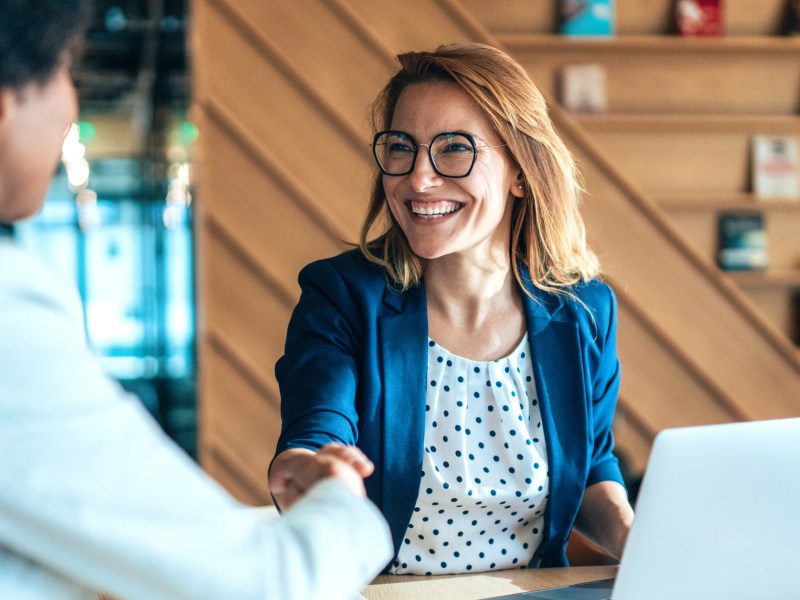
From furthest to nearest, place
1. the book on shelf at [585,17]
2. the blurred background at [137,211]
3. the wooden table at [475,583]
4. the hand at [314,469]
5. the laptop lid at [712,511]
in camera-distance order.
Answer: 1. the blurred background at [137,211]
2. the book on shelf at [585,17]
3. the wooden table at [475,583]
4. the laptop lid at [712,511]
5. the hand at [314,469]

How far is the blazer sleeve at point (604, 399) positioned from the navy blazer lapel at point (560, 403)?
0.06 meters

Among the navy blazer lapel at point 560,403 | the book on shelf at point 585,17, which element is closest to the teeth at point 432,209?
the navy blazer lapel at point 560,403

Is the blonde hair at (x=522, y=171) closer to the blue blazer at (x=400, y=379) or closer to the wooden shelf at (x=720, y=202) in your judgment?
the blue blazer at (x=400, y=379)

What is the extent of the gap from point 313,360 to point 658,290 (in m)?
2.42

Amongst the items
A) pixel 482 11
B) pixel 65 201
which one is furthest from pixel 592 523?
pixel 65 201

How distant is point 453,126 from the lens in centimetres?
172

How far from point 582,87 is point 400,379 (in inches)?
103

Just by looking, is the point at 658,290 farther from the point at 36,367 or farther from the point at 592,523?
the point at 36,367

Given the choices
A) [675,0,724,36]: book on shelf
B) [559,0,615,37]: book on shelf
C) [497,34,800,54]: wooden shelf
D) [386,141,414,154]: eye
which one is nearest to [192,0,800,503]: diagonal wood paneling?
[497,34,800,54]: wooden shelf

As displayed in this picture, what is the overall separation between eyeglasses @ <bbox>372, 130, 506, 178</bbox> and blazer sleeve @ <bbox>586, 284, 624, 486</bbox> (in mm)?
394

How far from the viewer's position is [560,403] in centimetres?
170

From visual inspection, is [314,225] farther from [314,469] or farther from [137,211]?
[314,469]

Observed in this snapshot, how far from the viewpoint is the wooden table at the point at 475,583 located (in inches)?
53.6

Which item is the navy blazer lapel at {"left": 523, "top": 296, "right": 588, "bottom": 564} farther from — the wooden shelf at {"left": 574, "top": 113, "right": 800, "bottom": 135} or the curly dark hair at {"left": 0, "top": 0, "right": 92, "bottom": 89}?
the wooden shelf at {"left": 574, "top": 113, "right": 800, "bottom": 135}
